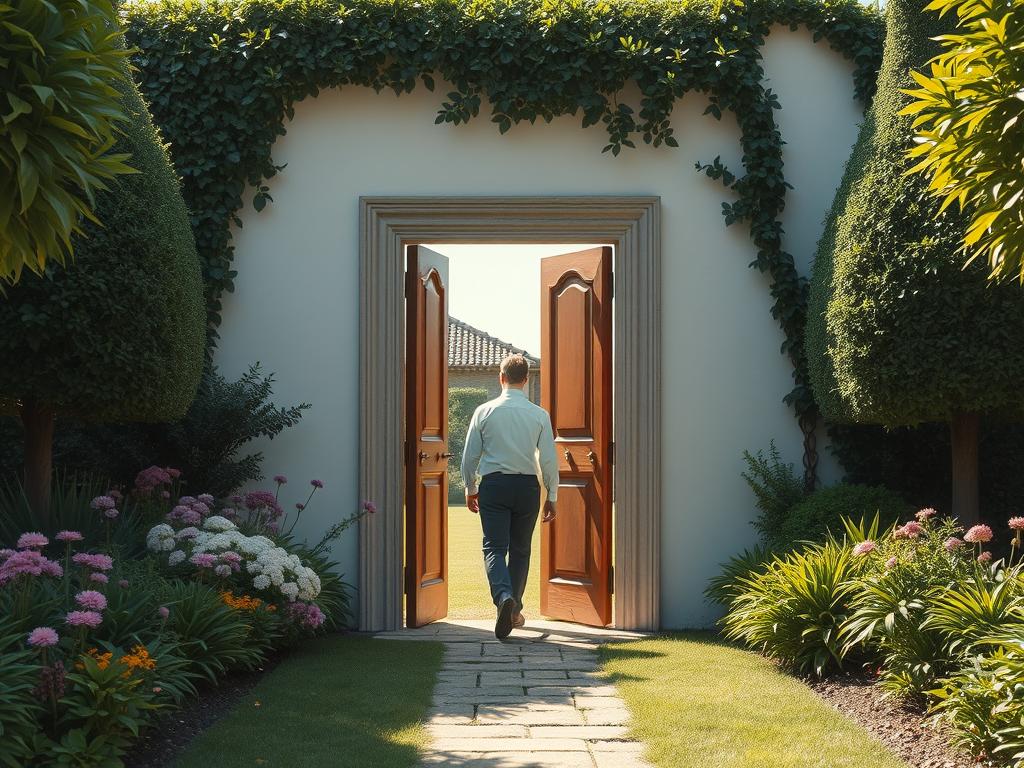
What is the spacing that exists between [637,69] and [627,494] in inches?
115

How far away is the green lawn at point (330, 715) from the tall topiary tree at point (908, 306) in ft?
10.1

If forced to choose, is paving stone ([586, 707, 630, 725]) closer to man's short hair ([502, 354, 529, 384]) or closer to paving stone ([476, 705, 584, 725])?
paving stone ([476, 705, 584, 725])

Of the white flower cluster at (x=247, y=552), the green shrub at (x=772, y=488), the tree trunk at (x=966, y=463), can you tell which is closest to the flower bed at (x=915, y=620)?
the tree trunk at (x=966, y=463)

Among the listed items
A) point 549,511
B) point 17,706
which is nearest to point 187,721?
point 17,706

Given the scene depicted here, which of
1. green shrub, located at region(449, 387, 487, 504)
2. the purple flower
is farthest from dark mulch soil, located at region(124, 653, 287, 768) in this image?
green shrub, located at region(449, 387, 487, 504)

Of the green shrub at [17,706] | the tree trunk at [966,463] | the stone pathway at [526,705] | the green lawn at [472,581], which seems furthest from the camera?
the green lawn at [472,581]

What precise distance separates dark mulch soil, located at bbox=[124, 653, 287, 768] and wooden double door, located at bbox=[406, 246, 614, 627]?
82.8 inches

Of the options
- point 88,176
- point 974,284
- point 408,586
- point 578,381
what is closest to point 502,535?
point 408,586

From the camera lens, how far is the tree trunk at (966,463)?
669 centimetres

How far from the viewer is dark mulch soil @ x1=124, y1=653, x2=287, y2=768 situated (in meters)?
4.35

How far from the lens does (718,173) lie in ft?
25.3

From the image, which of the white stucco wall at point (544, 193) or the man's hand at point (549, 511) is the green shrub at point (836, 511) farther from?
the man's hand at point (549, 511)

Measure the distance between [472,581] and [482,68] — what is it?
5.23m

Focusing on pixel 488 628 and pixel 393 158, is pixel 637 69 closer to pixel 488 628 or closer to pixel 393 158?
pixel 393 158
